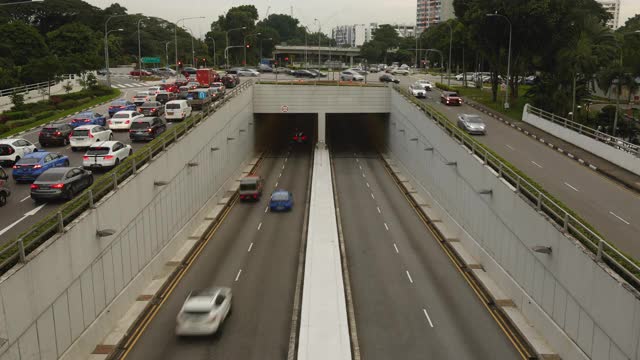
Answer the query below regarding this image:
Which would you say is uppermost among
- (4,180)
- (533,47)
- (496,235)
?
(533,47)

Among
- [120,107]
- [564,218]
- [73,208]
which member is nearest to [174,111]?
[120,107]

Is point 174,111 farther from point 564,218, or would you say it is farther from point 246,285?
point 564,218

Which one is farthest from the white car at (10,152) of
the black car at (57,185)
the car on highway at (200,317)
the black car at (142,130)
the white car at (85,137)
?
the car on highway at (200,317)

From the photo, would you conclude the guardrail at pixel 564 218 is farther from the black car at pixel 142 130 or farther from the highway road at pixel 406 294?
the black car at pixel 142 130

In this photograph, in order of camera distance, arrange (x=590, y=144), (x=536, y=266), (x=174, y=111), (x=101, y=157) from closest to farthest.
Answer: (x=536, y=266), (x=101, y=157), (x=590, y=144), (x=174, y=111)

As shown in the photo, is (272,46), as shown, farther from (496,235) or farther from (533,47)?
(496,235)

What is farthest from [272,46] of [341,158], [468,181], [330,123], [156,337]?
[156,337]
